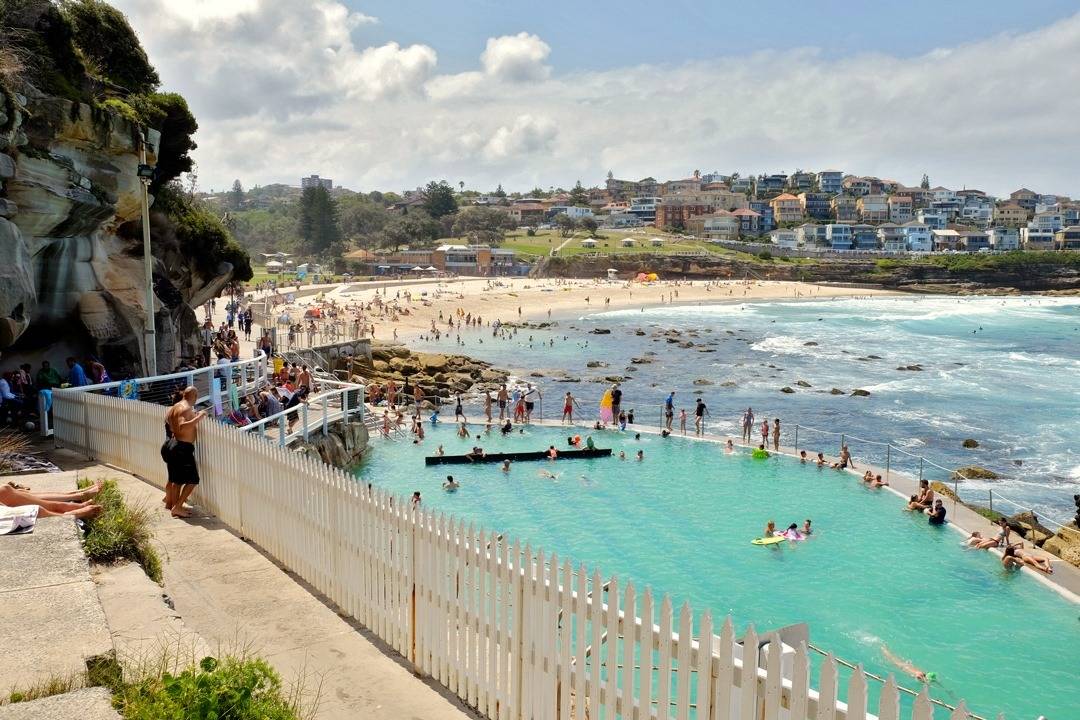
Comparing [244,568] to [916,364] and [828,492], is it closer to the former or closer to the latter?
[828,492]

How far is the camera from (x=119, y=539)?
7281 millimetres

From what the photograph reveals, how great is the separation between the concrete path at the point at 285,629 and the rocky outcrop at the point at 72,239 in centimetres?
763

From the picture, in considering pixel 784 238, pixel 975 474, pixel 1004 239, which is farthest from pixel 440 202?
pixel 975 474

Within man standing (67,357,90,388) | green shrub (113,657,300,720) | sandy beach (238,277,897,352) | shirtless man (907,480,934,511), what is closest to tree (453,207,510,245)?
sandy beach (238,277,897,352)

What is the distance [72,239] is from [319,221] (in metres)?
117

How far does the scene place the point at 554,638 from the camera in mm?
5129

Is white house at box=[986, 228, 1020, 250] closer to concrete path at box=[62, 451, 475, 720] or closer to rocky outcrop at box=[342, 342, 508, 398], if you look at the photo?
rocky outcrop at box=[342, 342, 508, 398]

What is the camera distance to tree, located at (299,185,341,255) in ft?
424

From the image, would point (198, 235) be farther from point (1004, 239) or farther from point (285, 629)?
point (1004, 239)

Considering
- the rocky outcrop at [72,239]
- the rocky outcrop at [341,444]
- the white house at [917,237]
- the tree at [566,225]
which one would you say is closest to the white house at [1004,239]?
the white house at [917,237]

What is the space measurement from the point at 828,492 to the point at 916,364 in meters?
36.2

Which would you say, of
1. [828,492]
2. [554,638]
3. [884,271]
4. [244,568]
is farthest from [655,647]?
[884,271]

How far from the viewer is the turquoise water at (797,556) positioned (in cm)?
1227

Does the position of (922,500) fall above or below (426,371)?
below
